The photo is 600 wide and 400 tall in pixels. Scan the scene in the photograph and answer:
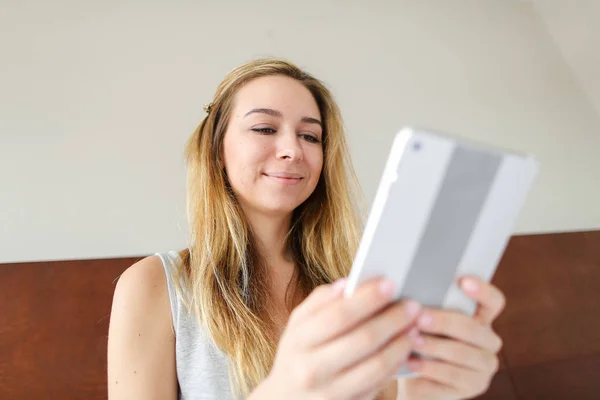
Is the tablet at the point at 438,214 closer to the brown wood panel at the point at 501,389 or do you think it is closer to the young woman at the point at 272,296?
the young woman at the point at 272,296

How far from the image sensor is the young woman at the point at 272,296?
11.3 inches

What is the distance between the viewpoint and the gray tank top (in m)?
0.58

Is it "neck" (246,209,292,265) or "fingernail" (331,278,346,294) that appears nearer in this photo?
"fingernail" (331,278,346,294)

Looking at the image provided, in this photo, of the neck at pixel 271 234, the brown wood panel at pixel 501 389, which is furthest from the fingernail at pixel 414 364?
the brown wood panel at pixel 501 389

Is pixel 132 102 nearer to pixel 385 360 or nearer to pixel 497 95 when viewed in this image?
pixel 385 360

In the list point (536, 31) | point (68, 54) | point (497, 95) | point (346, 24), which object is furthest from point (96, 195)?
point (536, 31)

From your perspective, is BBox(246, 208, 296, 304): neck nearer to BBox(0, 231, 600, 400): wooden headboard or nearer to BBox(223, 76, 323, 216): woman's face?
BBox(223, 76, 323, 216): woman's face

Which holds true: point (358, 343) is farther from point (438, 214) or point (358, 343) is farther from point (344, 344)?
point (438, 214)

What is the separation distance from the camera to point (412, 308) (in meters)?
0.30

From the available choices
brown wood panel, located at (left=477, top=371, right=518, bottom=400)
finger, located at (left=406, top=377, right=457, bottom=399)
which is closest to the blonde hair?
finger, located at (left=406, top=377, right=457, bottom=399)

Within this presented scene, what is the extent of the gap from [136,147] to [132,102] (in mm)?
131

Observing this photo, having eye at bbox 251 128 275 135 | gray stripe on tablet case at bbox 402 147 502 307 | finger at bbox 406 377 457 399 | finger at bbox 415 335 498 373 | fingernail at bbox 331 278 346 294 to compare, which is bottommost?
finger at bbox 406 377 457 399

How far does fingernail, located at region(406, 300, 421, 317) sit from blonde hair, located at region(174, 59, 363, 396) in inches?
14.0

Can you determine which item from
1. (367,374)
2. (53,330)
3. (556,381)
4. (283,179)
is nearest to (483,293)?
(367,374)
